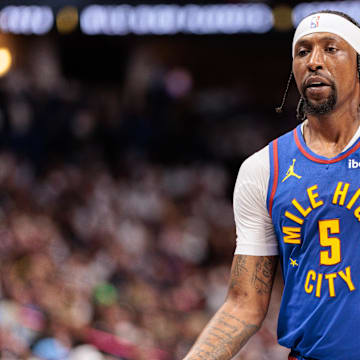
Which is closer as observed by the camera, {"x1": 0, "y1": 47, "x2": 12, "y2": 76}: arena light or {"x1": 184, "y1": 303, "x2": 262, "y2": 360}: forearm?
{"x1": 184, "y1": 303, "x2": 262, "y2": 360}: forearm

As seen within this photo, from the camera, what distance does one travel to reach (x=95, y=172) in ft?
36.3

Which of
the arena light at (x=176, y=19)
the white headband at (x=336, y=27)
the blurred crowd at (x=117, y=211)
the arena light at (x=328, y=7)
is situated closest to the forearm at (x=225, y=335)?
the white headband at (x=336, y=27)

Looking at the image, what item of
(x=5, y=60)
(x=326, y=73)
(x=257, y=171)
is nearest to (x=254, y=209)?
(x=257, y=171)

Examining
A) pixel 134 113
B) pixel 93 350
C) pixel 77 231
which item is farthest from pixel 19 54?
pixel 93 350

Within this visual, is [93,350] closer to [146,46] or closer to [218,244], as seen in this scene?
[218,244]

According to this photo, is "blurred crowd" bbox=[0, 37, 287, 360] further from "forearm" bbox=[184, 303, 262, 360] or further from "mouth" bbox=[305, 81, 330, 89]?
"mouth" bbox=[305, 81, 330, 89]

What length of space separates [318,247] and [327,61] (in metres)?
0.60

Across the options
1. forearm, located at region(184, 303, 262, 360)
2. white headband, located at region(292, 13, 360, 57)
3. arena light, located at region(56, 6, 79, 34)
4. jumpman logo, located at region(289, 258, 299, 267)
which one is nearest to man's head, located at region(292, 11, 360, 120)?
white headband, located at region(292, 13, 360, 57)

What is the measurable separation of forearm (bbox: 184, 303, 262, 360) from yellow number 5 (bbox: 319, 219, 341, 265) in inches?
15.5

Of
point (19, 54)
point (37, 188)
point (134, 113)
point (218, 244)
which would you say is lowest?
point (218, 244)

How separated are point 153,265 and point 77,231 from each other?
1217 mm

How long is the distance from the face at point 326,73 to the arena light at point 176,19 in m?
5.67

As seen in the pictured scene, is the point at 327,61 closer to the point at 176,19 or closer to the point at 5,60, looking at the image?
the point at 176,19

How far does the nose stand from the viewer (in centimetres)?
244
